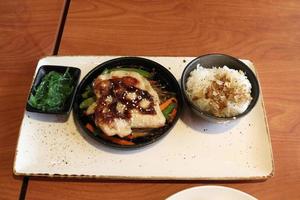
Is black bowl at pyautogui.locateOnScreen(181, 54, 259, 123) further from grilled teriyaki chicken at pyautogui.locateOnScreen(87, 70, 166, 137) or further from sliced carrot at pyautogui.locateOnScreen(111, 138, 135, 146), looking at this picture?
sliced carrot at pyautogui.locateOnScreen(111, 138, 135, 146)

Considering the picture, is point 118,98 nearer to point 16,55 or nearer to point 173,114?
point 173,114

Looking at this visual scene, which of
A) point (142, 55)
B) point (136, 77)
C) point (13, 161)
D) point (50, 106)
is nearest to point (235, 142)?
point (136, 77)

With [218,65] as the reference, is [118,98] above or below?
below

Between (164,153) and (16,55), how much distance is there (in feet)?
3.07

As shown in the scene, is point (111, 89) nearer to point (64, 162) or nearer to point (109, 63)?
point (109, 63)

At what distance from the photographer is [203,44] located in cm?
173

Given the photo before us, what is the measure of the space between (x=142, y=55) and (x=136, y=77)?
28 cm

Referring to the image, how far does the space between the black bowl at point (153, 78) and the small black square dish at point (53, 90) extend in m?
0.04

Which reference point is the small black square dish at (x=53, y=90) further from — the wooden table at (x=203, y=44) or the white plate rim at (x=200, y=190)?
the white plate rim at (x=200, y=190)

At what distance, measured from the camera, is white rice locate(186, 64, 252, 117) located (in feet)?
4.45

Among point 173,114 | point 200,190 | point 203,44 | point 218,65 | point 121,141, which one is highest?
point 203,44

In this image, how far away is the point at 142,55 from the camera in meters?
1.67

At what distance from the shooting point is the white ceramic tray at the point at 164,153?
4.15 ft

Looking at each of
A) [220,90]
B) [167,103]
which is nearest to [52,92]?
[167,103]
